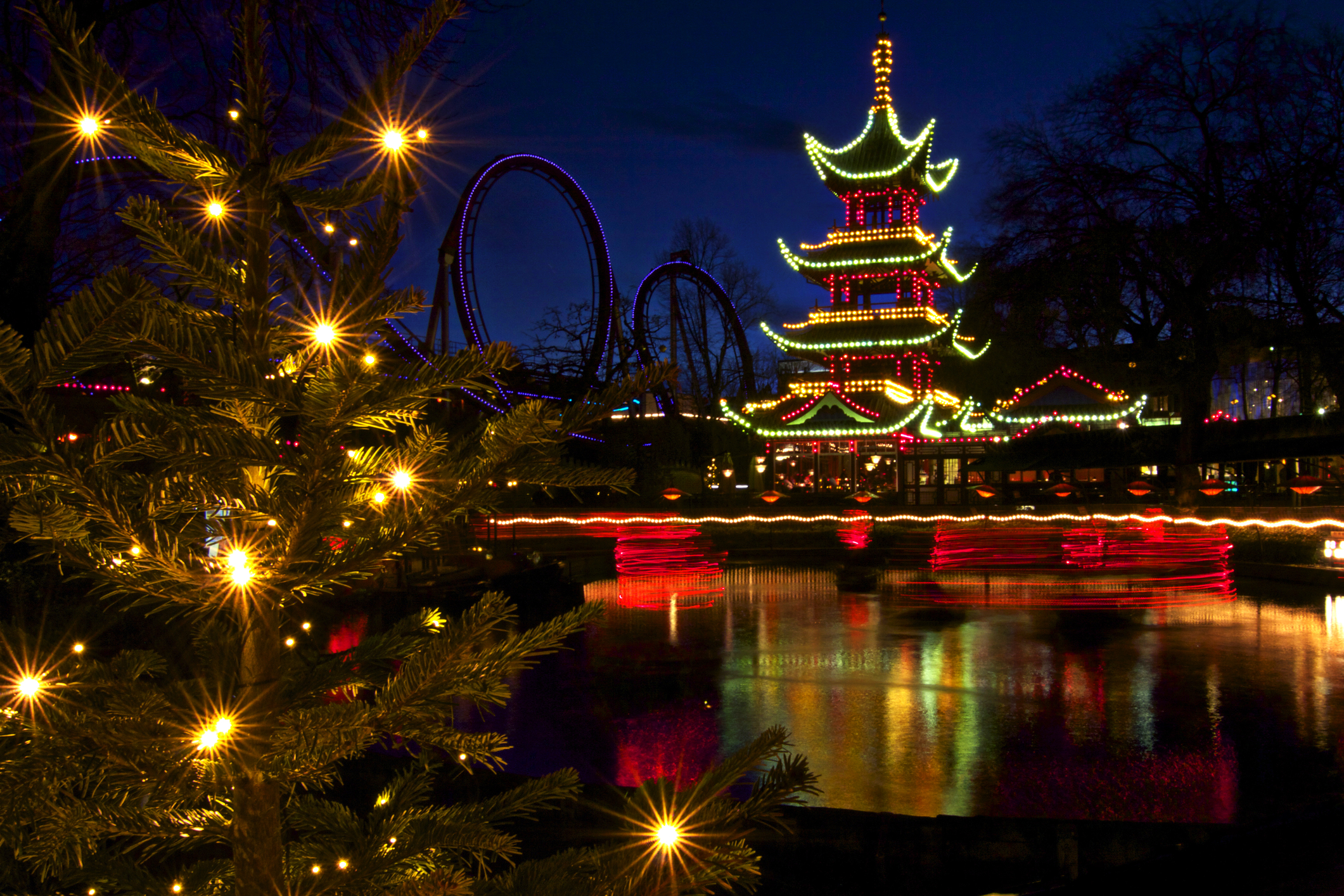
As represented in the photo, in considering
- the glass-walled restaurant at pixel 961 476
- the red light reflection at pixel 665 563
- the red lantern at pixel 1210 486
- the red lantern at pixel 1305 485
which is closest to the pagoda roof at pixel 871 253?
the glass-walled restaurant at pixel 961 476

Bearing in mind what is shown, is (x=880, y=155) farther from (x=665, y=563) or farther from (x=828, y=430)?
(x=665, y=563)

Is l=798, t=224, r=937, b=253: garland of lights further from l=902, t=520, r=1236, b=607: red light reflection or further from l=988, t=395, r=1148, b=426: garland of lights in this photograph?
l=902, t=520, r=1236, b=607: red light reflection

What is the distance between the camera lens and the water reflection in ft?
21.0

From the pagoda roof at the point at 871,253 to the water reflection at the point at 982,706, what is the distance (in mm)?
26473

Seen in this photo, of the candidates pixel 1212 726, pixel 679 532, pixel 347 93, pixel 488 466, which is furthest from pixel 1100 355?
pixel 488 466

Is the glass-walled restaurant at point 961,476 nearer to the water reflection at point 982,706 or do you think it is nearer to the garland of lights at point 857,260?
the garland of lights at point 857,260

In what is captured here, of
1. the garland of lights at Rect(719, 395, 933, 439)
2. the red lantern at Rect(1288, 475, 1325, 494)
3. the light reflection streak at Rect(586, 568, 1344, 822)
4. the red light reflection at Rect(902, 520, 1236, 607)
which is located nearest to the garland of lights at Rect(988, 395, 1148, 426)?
the garland of lights at Rect(719, 395, 933, 439)

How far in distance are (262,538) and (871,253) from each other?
39.2m

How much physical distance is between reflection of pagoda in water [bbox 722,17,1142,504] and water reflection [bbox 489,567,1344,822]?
76.2 ft

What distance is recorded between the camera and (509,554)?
15.8 meters

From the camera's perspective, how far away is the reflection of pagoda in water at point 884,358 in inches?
1468

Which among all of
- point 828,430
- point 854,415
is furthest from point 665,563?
point 828,430

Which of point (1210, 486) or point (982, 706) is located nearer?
point (982, 706)

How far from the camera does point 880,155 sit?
132 ft
